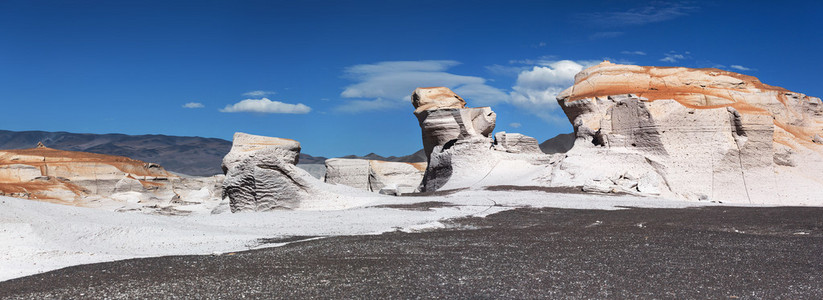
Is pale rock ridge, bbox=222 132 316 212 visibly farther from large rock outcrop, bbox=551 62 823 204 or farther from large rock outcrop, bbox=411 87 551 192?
large rock outcrop, bbox=551 62 823 204

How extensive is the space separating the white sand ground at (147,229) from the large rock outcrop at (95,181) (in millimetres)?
13118

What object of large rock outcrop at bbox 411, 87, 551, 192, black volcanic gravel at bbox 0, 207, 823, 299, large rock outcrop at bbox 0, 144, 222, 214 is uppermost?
large rock outcrop at bbox 411, 87, 551, 192

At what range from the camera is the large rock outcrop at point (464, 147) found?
2186cm

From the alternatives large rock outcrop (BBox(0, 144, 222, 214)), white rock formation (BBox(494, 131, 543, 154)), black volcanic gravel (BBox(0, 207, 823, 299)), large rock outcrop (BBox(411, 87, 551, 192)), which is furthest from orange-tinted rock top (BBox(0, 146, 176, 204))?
black volcanic gravel (BBox(0, 207, 823, 299))

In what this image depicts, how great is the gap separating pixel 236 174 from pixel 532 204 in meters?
7.29

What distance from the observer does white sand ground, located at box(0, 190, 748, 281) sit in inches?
285

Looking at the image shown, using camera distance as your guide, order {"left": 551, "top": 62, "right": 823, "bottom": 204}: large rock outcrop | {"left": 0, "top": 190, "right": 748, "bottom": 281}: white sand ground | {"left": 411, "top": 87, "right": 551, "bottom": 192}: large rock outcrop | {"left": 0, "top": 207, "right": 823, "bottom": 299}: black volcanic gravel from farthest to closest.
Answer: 1. {"left": 411, "top": 87, "right": 551, "bottom": 192}: large rock outcrop
2. {"left": 551, "top": 62, "right": 823, "bottom": 204}: large rock outcrop
3. {"left": 0, "top": 190, "right": 748, "bottom": 281}: white sand ground
4. {"left": 0, "top": 207, "right": 823, "bottom": 299}: black volcanic gravel

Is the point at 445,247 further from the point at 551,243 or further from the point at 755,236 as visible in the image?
the point at 755,236

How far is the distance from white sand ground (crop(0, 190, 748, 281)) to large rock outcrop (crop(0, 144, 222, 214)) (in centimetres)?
1312

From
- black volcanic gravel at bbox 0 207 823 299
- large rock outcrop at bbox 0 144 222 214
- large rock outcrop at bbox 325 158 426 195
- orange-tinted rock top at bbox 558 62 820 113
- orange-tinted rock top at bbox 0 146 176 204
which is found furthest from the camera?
large rock outcrop at bbox 325 158 426 195

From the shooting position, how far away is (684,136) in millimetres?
19625

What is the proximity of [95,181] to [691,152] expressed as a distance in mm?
27242

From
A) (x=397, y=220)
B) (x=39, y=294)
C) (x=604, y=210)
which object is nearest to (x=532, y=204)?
(x=604, y=210)

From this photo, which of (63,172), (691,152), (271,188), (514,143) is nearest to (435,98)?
(514,143)
